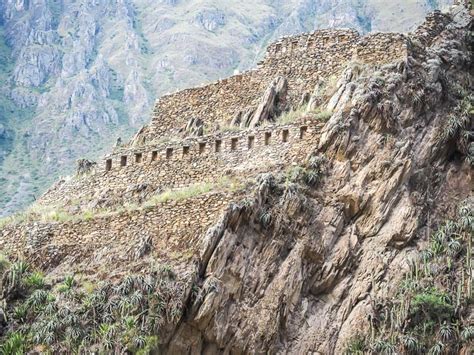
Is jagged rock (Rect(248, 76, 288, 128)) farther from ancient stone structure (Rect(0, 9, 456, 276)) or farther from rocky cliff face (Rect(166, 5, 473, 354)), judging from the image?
rocky cliff face (Rect(166, 5, 473, 354))

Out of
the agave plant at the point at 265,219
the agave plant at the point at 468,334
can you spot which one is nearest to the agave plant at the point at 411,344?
the agave plant at the point at 468,334

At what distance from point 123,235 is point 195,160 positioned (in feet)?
19.2

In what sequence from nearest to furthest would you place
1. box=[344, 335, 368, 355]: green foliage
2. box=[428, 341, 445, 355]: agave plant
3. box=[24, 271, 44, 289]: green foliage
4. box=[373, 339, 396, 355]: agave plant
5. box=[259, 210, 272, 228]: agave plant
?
box=[428, 341, 445, 355]: agave plant, box=[373, 339, 396, 355]: agave plant, box=[344, 335, 368, 355]: green foliage, box=[24, 271, 44, 289]: green foliage, box=[259, 210, 272, 228]: agave plant

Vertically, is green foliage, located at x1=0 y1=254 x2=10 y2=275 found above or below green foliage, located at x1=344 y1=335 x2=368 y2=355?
above

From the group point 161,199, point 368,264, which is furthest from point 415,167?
point 161,199

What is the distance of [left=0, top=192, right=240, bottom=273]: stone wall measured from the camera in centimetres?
3522

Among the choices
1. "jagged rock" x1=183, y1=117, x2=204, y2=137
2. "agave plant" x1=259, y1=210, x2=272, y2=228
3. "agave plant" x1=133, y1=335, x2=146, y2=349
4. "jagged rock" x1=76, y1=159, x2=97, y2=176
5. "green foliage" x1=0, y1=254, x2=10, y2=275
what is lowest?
"agave plant" x1=133, y1=335, x2=146, y2=349

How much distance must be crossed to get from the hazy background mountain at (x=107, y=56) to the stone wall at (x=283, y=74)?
116 ft

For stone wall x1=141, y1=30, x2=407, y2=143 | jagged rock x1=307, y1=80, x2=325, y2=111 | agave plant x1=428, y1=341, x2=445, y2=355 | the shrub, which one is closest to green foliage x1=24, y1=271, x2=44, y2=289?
stone wall x1=141, y1=30, x2=407, y2=143

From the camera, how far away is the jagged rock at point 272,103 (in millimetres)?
42112

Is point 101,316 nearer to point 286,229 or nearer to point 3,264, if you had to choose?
point 3,264

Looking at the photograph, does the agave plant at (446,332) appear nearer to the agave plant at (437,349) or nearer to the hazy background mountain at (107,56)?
the agave plant at (437,349)

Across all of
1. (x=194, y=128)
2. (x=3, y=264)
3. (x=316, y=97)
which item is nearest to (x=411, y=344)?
(x=316, y=97)

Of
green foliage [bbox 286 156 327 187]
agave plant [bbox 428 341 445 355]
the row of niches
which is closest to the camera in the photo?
agave plant [bbox 428 341 445 355]
